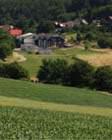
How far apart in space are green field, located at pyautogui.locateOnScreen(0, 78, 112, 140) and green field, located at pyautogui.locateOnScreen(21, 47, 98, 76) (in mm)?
22378

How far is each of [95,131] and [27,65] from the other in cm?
4737

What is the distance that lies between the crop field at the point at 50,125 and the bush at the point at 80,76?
853 inches

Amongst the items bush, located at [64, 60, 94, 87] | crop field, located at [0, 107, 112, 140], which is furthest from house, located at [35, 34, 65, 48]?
crop field, located at [0, 107, 112, 140]

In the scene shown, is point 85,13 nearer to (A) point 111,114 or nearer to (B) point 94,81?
(B) point 94,81

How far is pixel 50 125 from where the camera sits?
935 inches

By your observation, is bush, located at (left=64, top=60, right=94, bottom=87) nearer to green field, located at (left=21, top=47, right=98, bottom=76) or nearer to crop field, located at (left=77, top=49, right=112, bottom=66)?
green field, located at (left=21, top=47, right=98, bottom=76)

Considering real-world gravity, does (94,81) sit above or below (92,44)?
above

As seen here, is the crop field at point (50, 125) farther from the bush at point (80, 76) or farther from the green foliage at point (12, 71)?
the green foliage at point (12, 71)

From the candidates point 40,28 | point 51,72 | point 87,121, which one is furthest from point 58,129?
point 40,28

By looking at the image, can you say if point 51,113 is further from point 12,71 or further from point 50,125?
point 12,71

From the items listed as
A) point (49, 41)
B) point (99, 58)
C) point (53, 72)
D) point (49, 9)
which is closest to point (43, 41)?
point (49, 41)

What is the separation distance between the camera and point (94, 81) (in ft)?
165

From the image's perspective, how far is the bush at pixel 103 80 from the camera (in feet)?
159

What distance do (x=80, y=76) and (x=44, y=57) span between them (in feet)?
91.6
